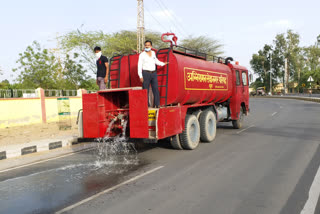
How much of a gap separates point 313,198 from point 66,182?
13.5ft

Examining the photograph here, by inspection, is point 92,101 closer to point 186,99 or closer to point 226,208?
point 186,99

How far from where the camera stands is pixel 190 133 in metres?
7.43

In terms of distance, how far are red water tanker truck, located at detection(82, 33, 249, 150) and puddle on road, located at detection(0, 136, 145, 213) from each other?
669 millimetres

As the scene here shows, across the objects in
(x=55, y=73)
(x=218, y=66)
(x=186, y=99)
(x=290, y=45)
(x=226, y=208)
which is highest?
(x=290, y=45)

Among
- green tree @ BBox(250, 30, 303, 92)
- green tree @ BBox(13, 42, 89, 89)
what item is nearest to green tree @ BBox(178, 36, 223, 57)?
green tree @ BBox(13, 42, 89, 89)

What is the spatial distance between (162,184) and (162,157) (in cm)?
201

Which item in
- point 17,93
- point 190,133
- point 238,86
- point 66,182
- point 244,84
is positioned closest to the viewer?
point 66,182

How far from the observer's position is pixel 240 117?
1112 cm

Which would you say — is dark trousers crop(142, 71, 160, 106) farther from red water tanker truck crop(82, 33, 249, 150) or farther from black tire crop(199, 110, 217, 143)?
black tire crop(199, 110, 217, 143)

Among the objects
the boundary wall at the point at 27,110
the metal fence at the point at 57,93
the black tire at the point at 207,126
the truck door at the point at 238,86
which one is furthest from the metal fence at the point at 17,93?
the truck door at the point at 238,86

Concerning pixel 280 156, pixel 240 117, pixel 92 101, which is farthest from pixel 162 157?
pixel 240 117

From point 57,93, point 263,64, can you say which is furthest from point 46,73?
point 263,64

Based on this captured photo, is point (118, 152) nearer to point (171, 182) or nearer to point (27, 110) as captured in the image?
point (171, 182)

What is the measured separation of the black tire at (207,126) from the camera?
8.15 metres
